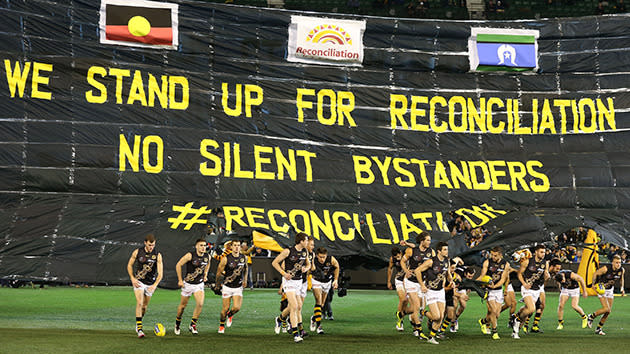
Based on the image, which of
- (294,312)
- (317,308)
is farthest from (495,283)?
(294,312)

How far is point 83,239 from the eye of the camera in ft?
63.3

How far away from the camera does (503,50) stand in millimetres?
24234

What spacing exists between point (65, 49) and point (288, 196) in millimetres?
7540

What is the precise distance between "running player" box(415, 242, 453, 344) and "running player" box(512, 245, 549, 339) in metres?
2.75

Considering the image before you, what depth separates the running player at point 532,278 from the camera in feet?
58.0

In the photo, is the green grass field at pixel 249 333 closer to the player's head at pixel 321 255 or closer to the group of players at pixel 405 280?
the group of players at pixel 405 280

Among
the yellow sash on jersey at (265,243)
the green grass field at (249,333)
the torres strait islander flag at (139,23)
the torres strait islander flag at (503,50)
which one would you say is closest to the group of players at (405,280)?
the green grass field at (249,333)

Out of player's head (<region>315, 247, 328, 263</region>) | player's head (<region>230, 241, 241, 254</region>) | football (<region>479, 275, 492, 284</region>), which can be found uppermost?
player's head (<region>230, 241, 241, 254</region>)

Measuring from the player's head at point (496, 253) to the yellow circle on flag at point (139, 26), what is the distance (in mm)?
11774

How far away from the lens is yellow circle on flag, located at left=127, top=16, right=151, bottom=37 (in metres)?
22.4

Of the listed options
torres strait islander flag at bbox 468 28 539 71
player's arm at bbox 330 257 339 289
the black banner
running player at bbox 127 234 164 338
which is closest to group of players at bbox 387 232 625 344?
the black banner

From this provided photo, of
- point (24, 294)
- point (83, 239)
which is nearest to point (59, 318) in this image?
point (83, 239)

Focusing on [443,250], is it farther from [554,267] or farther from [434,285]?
[554,267]

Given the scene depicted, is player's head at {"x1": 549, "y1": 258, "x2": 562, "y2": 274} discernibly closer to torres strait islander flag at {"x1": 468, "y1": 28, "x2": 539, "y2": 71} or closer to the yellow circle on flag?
torres strait islander flag at {"x1": 468, "y1": 28, "x2": 539, "y2": 71}
